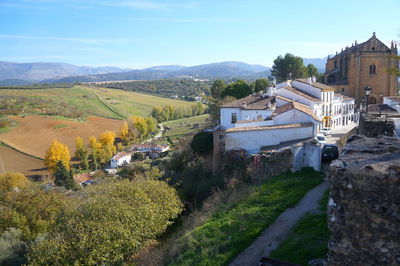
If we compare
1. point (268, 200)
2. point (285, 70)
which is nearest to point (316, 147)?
point (268, 200)

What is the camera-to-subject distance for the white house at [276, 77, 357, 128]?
88.6 feet

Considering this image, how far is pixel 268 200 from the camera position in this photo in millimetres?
11992

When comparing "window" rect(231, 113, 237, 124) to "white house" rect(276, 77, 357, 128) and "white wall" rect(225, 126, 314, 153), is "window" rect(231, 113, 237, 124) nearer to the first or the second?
"white house" rect(276, 77, 357, 128)

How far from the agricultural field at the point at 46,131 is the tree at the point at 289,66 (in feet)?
134

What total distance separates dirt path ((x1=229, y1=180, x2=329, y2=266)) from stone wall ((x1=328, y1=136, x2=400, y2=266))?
4.33 meters

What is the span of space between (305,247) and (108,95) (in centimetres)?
11348

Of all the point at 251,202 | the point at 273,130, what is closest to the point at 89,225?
the point at 251,202

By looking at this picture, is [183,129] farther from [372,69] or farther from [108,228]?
[108,228]

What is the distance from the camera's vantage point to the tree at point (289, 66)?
4444 centimetres

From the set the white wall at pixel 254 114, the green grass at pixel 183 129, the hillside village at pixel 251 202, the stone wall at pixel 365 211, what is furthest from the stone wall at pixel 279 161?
the green grass at pixel 183 129

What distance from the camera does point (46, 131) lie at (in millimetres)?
68938

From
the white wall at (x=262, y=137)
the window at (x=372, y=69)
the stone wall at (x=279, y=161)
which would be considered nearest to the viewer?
the stone wall at (x=279, y=161)

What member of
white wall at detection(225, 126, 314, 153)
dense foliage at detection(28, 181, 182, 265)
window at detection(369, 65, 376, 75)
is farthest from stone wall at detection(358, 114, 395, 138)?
window at detection(369, 65, 376, 75)

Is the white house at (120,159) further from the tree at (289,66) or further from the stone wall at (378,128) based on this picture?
the stone wall at (378,128)
